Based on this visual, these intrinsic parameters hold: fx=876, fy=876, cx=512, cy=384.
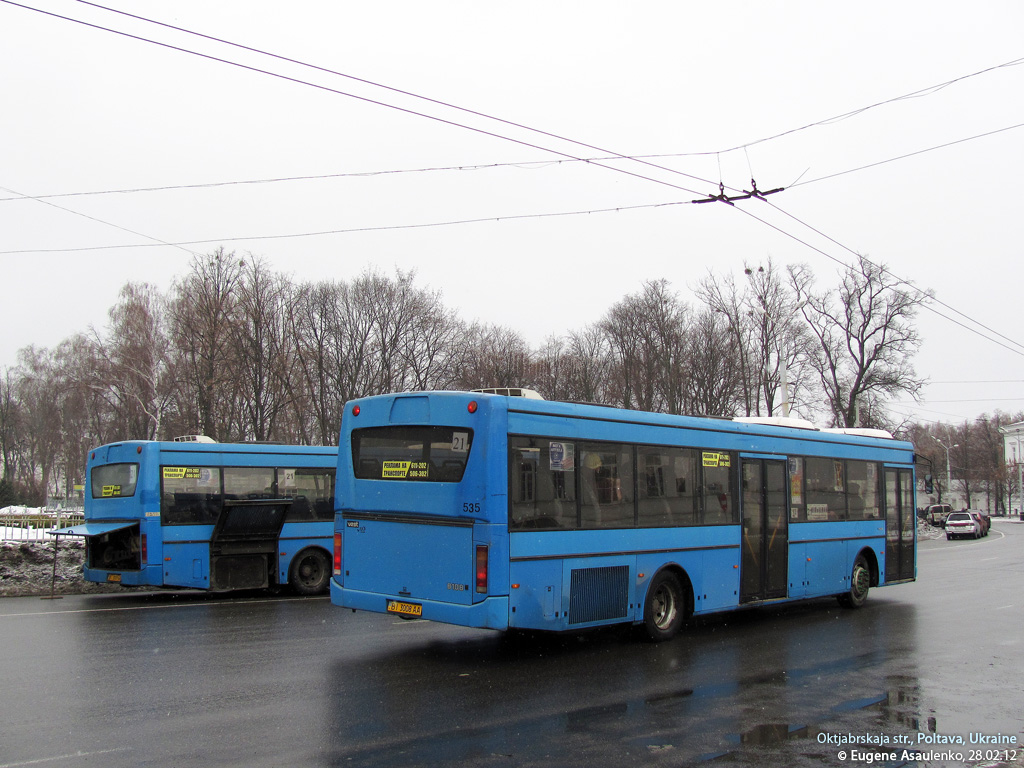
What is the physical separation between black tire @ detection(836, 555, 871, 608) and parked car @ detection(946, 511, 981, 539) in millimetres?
40208

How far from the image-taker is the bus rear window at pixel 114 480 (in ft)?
51.1

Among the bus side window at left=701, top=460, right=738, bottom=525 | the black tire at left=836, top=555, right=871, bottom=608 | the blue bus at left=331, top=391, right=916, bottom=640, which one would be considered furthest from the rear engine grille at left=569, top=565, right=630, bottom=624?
the black tire at left=836, top=555, right=871, bottom=608

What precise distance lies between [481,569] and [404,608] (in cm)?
117

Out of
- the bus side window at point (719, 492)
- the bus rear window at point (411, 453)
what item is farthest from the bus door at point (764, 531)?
the bus rear window at point (411, 453)

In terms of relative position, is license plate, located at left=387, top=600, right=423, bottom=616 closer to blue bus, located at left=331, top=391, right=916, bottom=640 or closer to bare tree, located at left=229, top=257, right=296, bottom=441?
blue bus, located at left=331, top=391, right=916, bottom=640

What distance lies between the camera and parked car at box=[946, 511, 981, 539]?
50.7 meters

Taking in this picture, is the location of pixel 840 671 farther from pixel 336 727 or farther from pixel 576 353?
pixel 576 353

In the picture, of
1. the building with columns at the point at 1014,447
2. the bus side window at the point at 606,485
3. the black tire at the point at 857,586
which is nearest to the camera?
the bus side window at the point at 606,485

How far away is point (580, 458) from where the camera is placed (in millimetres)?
10352

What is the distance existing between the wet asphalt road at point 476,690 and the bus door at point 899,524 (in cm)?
264

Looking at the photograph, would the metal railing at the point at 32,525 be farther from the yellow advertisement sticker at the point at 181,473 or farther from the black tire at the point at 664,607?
the black tire at the point at 664,607

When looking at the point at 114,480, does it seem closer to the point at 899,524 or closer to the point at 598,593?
the point at 598,593

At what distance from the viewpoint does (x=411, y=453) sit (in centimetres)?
1010

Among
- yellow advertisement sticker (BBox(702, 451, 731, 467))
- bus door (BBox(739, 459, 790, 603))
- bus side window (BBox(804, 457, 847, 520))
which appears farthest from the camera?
bus side window (BBox(804, 457, 847, 520))
